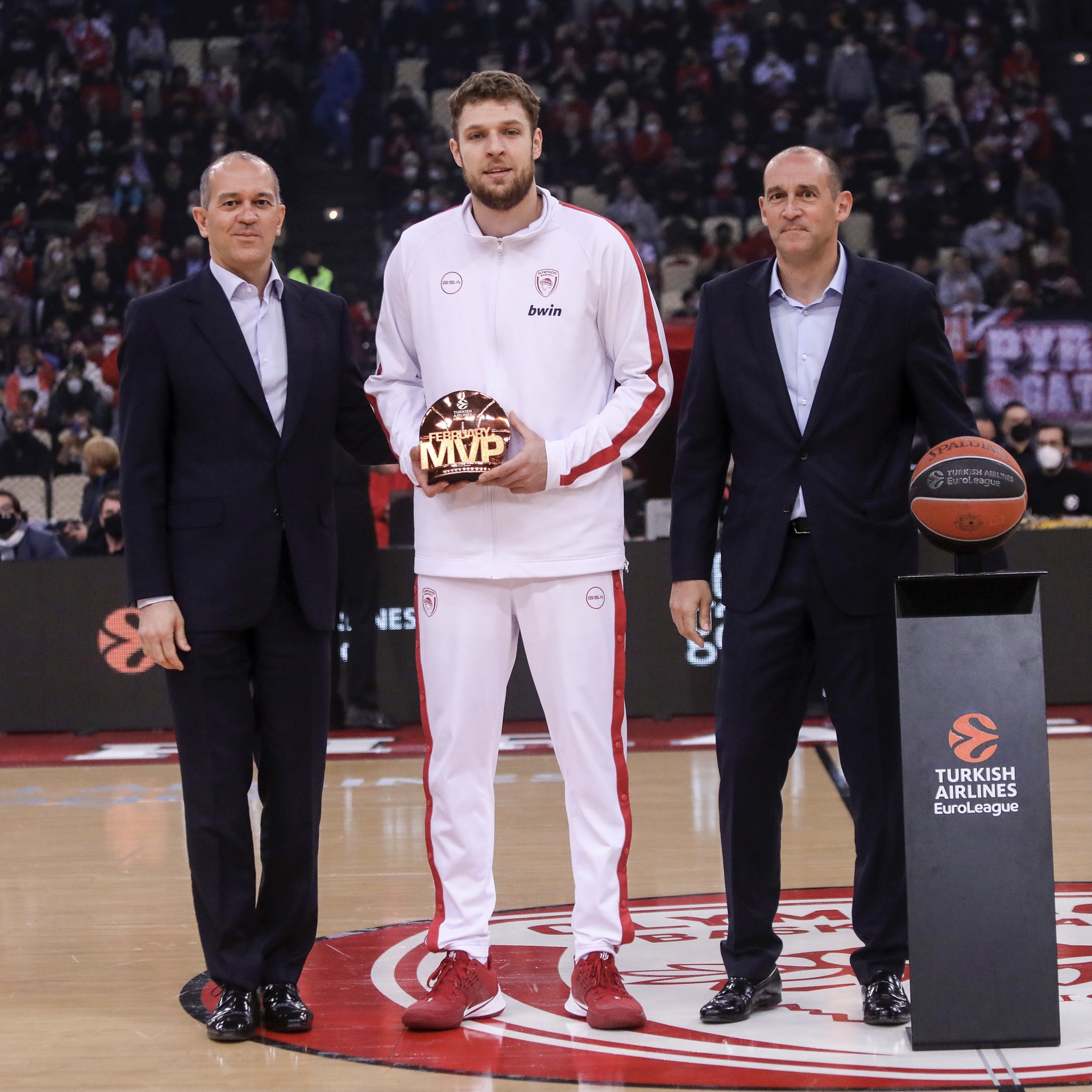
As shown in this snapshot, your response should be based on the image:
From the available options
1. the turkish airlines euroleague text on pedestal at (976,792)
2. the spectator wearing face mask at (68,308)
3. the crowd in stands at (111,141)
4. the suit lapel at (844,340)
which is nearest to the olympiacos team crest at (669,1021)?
the turkish airlines euroleague text on pedestal at (976,792)

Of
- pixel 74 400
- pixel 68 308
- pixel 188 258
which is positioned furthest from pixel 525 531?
pixel 188 258

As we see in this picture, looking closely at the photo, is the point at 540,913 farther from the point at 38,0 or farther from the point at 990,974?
the point at 38,0

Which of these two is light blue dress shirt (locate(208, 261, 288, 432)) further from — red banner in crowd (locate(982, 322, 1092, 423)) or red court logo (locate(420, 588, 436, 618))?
red banner in crowd (locate(982, 322, 1092, 423))

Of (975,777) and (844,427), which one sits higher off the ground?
(844,427)

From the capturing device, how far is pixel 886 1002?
137 inches

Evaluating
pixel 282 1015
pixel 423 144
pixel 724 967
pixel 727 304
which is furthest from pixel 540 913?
pixel 423 144

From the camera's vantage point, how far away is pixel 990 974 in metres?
3.27

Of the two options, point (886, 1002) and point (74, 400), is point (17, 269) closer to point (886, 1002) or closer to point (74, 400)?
point (74, 400)

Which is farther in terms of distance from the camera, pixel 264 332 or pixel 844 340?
pixel 264 332

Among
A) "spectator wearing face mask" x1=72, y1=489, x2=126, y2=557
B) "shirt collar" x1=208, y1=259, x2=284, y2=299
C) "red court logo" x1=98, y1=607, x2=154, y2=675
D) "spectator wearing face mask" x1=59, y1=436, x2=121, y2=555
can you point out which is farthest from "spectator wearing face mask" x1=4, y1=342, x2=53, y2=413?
"shirt collar" x1=208, y1=259, x2=284, y2=299

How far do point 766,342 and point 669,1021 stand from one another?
1615 mm

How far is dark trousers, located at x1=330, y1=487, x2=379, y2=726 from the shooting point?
28.1 ft

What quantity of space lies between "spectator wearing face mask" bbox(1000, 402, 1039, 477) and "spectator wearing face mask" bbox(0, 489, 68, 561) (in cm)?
624

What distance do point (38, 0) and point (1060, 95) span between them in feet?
38.1
